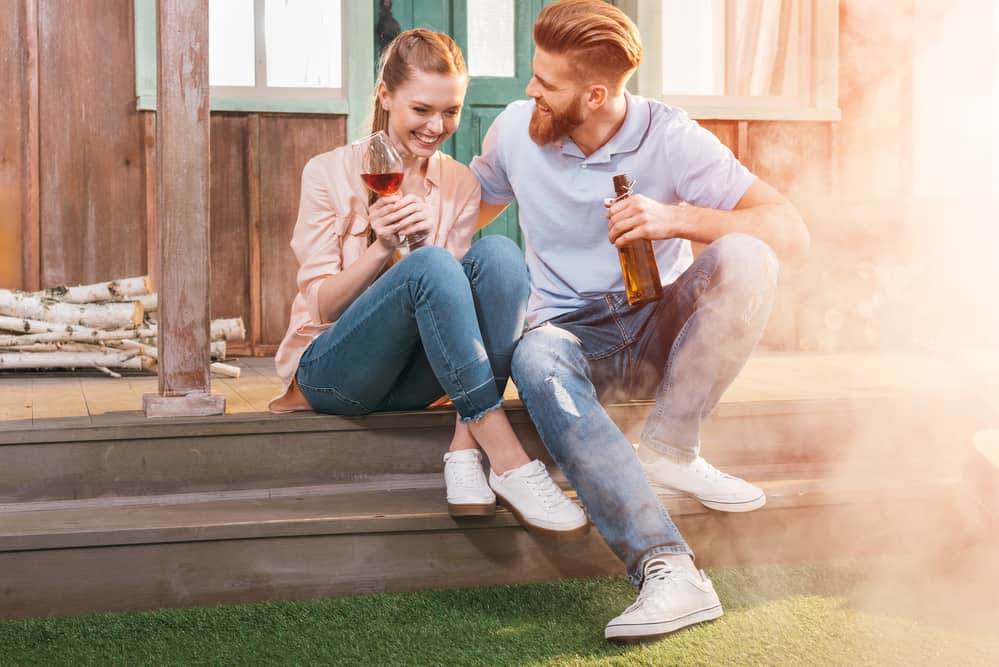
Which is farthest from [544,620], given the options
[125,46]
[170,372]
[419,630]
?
[125,46]

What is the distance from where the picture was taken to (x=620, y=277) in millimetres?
2125

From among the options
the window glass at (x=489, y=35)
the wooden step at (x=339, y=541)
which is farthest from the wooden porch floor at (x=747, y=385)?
the window glass at (x=489, y=35)

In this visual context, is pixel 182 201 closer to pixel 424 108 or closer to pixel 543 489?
pixel 424 108

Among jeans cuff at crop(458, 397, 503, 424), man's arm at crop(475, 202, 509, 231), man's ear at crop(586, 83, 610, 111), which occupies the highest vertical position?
man's ear at crop(586, 83, 610, 111)

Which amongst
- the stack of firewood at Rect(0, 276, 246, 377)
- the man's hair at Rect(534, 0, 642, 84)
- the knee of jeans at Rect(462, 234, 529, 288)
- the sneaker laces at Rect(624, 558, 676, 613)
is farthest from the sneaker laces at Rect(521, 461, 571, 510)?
the stack of firewood at Rect(0, 276, 246, 377)

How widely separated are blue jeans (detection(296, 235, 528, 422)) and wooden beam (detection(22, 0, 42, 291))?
7.05 ft

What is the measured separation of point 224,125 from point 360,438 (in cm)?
211

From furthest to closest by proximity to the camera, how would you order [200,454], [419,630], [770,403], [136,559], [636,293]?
1. [770,403]
2. [200,454]
3. [636,293]
4. [136,559]
5. [419,630]

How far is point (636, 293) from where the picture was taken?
6.51 feet

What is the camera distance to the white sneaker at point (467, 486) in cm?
190

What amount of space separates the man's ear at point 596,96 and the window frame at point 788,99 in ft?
7.29

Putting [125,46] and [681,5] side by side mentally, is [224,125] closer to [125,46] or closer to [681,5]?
[125,46]

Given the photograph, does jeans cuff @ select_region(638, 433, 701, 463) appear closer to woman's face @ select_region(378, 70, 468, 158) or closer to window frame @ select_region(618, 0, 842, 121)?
woman's face @ select_region(378, 70, 468, 158)

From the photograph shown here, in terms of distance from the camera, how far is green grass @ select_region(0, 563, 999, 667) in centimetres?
160
